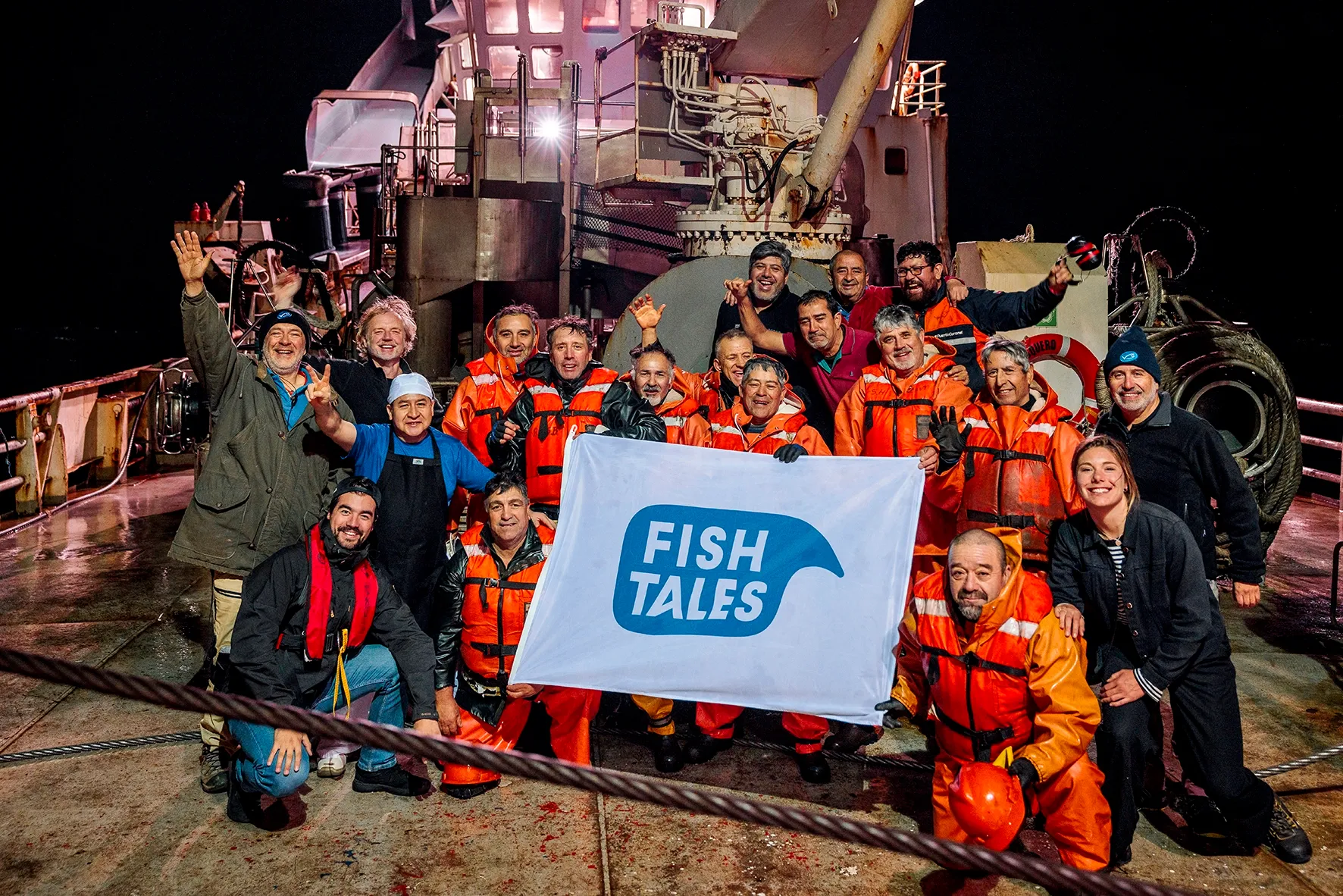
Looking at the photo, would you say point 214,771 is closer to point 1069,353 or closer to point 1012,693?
point 1012,693

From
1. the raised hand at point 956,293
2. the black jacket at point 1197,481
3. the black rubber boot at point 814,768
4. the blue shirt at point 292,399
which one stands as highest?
the raised hand at point 956,293

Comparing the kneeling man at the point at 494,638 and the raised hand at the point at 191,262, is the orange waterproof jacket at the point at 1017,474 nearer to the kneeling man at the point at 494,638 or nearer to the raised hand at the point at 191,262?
the kneeling man at the point at 494,638

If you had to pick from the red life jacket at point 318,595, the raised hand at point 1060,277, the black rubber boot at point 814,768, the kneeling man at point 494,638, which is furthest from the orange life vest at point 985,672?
the raised hand at point 1060,277

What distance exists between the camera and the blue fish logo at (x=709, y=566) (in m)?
4.20

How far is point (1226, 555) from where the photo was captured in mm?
7516

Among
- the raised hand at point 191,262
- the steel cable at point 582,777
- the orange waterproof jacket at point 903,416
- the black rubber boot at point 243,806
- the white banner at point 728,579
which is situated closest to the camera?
the steel cable at point 582,777

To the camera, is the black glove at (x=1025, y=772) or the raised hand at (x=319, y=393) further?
the raised hand at (x=319, y=393)

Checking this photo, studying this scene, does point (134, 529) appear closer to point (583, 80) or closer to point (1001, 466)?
point (1001, 466)

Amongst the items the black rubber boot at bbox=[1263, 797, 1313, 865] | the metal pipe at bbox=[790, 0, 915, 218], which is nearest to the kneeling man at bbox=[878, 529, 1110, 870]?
the black rubber boot at bbox=[1263, 797, 1313, 865]

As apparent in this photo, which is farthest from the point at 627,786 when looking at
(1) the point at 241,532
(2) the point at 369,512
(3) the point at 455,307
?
(3) the point at 455,307

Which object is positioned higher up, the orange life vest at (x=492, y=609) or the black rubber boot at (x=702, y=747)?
the orange life vest at (x=492, y=609)

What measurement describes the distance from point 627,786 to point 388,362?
3503mm

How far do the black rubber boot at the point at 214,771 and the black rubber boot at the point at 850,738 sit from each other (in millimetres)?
2649

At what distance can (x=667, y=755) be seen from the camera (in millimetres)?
4598
